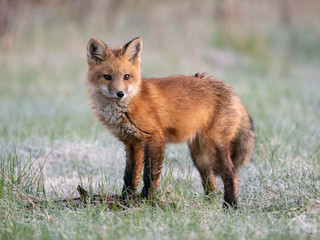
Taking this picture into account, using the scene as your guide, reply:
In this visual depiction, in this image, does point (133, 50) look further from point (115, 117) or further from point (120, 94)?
point (115, 117)

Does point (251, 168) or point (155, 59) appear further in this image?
point (155, 59)

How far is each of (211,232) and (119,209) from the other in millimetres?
1176

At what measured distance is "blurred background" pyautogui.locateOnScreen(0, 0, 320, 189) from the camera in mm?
7273

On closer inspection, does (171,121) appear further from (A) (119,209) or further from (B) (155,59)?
(B) (155,59)

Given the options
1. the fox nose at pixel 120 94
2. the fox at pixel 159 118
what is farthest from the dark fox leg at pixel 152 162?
the fox nose at pixel 120 94

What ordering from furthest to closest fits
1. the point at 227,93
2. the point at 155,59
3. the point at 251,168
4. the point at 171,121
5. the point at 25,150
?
the point at 155,59 → the point at 25,150 → the point at 251,168 → the point at 227,93 → the point at 171,121

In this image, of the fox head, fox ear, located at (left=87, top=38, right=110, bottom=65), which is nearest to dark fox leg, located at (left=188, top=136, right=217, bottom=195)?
the fox head

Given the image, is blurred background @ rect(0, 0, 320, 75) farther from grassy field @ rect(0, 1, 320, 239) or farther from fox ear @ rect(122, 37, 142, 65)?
fox ear @ rect(122, 37, 142, 65)

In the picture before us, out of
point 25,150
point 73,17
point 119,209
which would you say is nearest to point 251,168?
point 119,209

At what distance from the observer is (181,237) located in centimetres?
366

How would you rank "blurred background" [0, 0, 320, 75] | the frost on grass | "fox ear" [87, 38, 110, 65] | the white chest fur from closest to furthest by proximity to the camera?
1. the white chest fur
2. "fox ear" [87, 38, 110, 65]
3. the frost on grass
4. "blurred background" [0, 0, 320, 75]

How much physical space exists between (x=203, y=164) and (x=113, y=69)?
5.11 feet

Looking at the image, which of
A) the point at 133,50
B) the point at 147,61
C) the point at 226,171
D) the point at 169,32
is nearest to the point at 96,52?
the point at 133,50

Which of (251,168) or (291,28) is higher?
(291,28)
